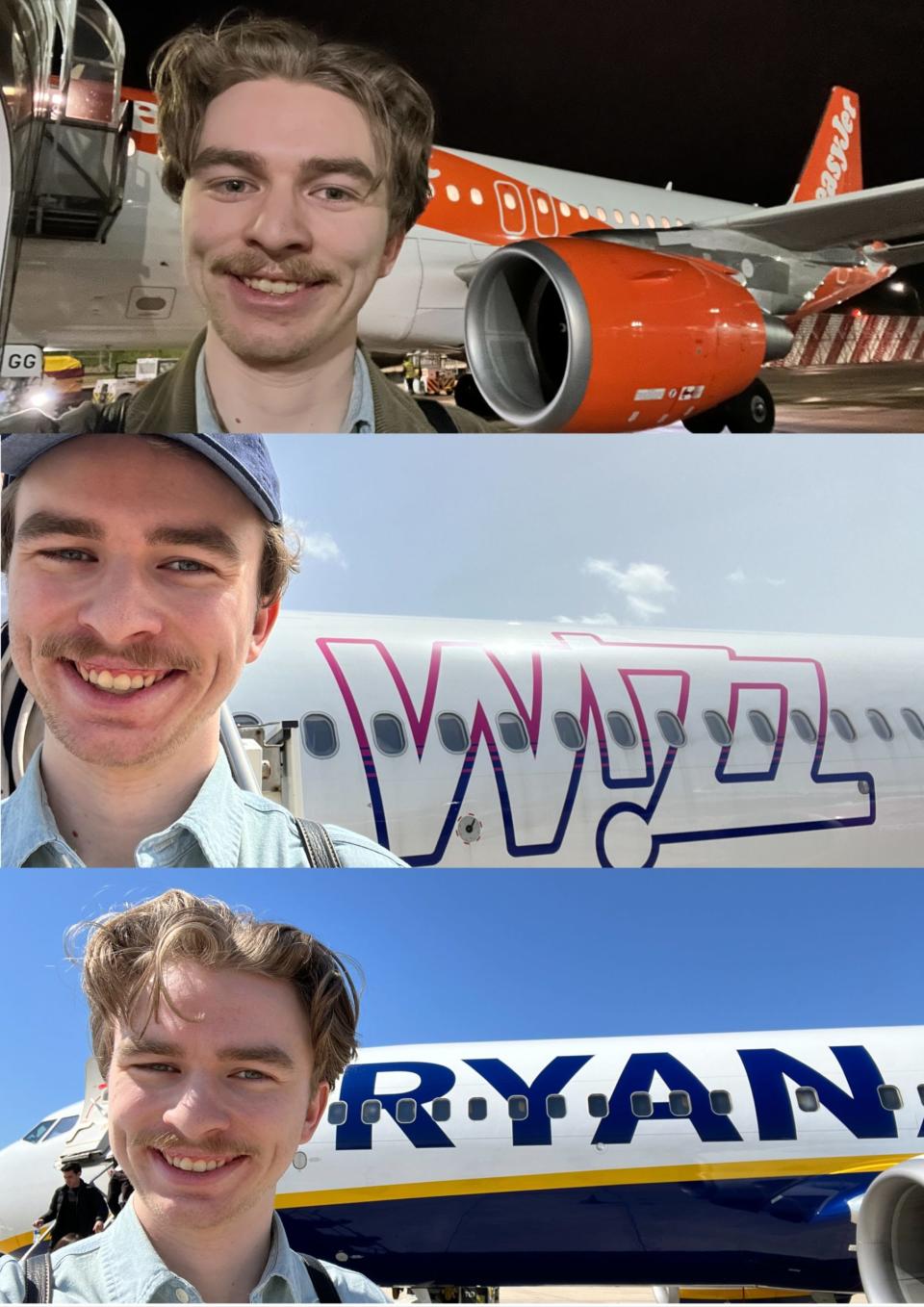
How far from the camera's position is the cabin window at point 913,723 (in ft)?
12.8

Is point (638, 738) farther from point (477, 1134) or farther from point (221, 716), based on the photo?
point (477, 1134)

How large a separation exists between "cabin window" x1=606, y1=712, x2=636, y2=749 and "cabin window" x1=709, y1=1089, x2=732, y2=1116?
172 centimetres

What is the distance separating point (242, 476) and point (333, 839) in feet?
3.00

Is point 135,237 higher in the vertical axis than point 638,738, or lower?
higher

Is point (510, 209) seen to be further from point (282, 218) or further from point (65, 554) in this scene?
point (65, 554)


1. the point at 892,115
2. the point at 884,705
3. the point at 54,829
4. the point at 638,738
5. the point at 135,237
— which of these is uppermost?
the point at 892,115

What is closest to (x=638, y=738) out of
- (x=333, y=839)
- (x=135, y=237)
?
(x=333, y=839)

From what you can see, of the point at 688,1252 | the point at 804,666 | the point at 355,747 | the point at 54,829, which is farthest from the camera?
the point at 688,1252

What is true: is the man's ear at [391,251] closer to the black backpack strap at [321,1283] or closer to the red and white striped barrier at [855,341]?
the red and white striped barrier at [855,341]

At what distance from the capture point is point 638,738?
135 inches

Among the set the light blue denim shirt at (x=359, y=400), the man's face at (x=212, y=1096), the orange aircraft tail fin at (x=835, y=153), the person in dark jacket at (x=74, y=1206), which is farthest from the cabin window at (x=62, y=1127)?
the orange aircraft tail fin at (x=835, y=153)

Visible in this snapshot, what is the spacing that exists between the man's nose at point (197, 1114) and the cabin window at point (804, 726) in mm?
2035

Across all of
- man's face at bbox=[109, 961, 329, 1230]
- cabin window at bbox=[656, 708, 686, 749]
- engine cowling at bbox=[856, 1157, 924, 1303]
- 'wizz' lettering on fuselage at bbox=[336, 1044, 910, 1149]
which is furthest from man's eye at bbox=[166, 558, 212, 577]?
'wizz' lettering on fuselage at bbox=[336, 1044, 910, 1149]

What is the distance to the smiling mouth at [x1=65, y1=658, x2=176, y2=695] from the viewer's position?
247cm
